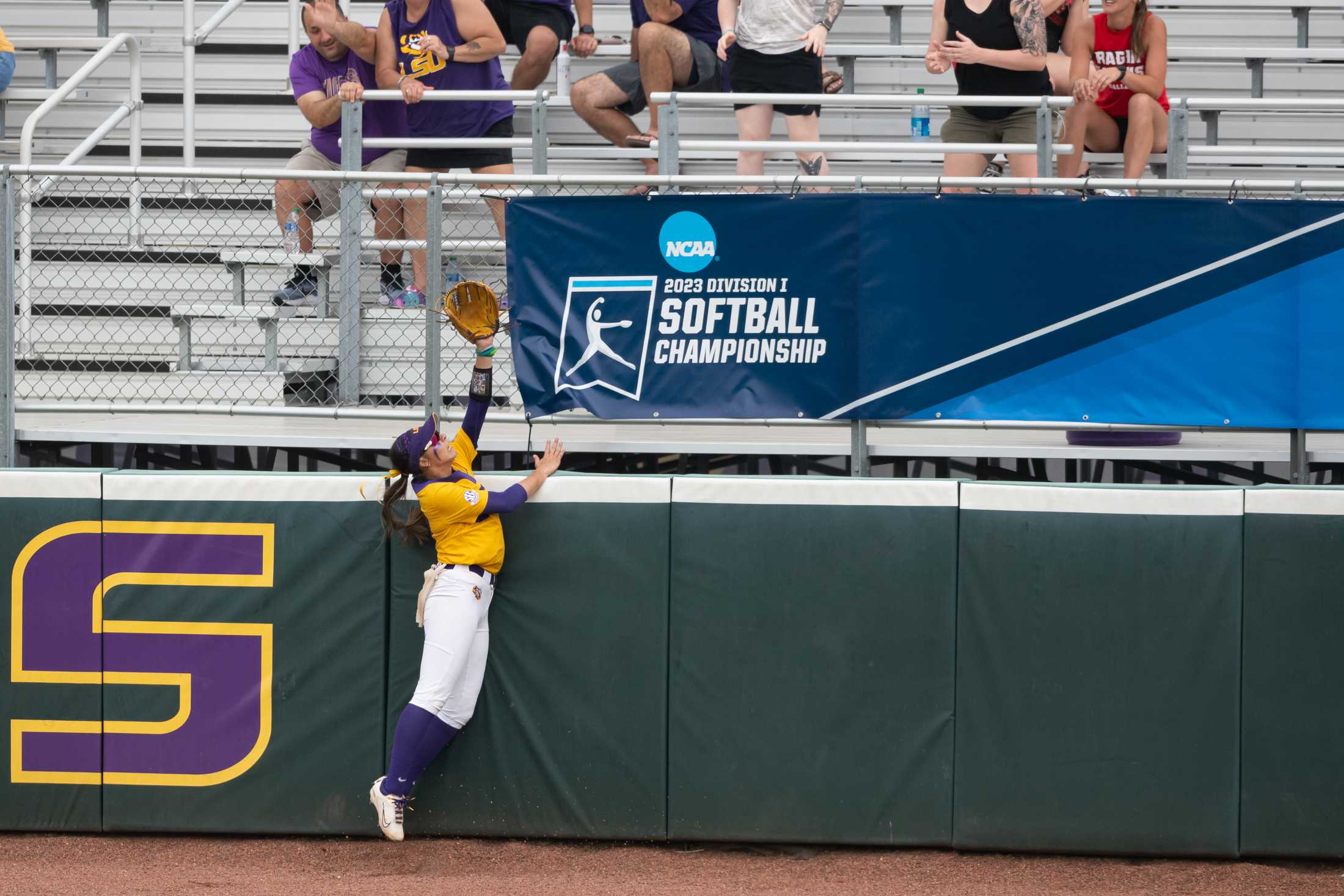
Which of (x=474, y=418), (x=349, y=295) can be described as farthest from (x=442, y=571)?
(x=349, y=295)

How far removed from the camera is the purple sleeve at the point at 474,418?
6.14 m

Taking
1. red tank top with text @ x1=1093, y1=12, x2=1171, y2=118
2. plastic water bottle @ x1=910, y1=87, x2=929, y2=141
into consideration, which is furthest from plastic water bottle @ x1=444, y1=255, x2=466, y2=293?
red tank top with text @ x1=1093, y1=12, x2=1171, y2=118

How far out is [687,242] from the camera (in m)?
6.11

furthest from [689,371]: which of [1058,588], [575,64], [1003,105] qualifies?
[575,64]

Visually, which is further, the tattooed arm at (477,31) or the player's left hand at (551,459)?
the tattooed arm at (477,31)

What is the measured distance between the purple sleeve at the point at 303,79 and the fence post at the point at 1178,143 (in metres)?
5.19

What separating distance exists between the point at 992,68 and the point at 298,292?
4343mm

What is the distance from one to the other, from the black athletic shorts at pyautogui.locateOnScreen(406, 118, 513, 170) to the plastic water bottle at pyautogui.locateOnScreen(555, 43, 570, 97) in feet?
5.76

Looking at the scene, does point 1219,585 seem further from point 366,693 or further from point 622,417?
point 366,693

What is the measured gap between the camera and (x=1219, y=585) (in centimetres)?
593

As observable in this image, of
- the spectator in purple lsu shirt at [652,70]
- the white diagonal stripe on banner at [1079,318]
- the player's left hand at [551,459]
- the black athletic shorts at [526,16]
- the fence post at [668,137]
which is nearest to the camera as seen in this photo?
the white diagonal stripe on banner at [1079,318]

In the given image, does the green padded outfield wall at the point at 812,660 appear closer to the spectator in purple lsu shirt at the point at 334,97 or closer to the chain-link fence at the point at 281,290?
the chain-link fence at the point at 281,290

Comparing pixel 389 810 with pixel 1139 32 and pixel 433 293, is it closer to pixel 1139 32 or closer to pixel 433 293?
pixel 433 293

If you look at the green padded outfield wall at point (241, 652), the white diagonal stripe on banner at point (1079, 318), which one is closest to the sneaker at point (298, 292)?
the green padded outfield wall at point (241, 652)
